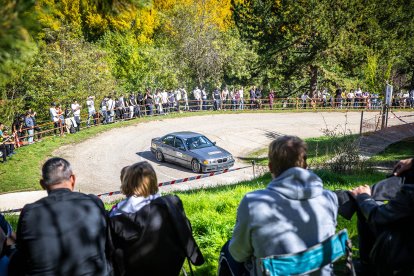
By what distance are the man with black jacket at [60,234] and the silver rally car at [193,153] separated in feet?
47.7

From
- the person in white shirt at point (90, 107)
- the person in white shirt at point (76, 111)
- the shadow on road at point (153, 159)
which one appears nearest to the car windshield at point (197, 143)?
the shadow on road at point (153, 159)

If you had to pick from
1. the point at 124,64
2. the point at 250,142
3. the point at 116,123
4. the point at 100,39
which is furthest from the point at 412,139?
the point at 100,39

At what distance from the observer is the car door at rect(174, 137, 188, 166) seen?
745 inches

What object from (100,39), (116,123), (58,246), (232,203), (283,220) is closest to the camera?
(283,220)

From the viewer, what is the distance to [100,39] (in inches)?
1677

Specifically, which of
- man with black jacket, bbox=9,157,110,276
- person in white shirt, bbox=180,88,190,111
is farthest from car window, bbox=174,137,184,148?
man with black jacket, bbox=9,157,110,276

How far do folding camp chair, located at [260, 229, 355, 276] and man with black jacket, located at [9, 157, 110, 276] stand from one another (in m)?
1.41

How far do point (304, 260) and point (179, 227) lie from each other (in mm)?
1263

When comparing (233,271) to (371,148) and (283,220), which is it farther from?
(371,148)

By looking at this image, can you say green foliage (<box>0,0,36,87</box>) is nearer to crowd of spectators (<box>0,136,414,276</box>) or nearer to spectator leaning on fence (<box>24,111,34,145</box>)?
crowd of spectators (<box>0,136,414,276</box>)

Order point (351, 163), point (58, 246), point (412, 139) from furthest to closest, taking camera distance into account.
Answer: point (412, 139) → point (351, 163) → point (58, 246)

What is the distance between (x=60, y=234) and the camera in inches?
124

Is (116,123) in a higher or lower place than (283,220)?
lower

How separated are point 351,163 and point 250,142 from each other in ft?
42.2
